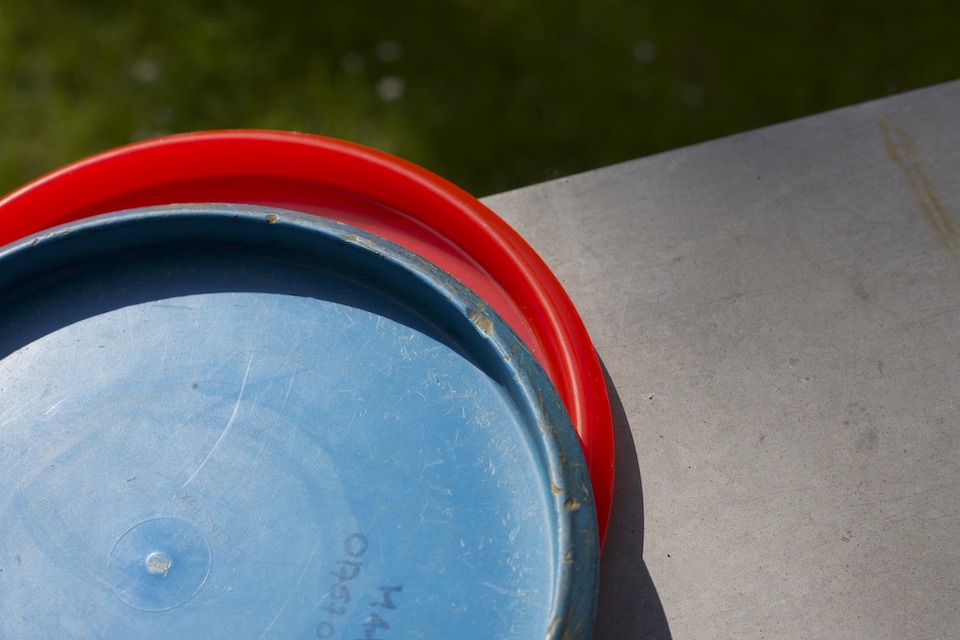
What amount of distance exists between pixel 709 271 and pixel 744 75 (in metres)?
0.82

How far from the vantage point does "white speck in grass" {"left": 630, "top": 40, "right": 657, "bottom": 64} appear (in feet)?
6.02

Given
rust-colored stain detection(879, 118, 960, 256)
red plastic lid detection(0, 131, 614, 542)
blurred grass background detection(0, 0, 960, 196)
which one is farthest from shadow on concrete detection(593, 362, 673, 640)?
blurred grass background detection(0, 0, 960, 196)

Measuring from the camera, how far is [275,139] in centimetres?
110

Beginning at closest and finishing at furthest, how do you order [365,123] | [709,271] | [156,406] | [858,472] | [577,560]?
[577,560] → [156,406] → [858,472] → [709,271] → [365,123]

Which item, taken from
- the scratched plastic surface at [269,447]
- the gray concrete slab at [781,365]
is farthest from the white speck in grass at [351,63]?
the scratched plastic surface at [269,447]

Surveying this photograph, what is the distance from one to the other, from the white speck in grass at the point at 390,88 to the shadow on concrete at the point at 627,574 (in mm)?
1005

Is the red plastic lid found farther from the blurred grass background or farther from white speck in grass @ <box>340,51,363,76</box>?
white speck in grass @ <box>340,51,363,76</box>

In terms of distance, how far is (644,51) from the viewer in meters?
1.84

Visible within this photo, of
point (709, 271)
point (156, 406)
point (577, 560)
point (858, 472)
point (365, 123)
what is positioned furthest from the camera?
point (365, 123)

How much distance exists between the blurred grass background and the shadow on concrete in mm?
777

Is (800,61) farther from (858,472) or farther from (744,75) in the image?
(858,472)

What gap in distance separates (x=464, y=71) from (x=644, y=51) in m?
0.40

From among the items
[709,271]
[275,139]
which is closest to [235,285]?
[275,139]

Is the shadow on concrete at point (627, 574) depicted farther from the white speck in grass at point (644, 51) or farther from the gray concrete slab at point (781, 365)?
the white speck in grass at point (644, 51)
